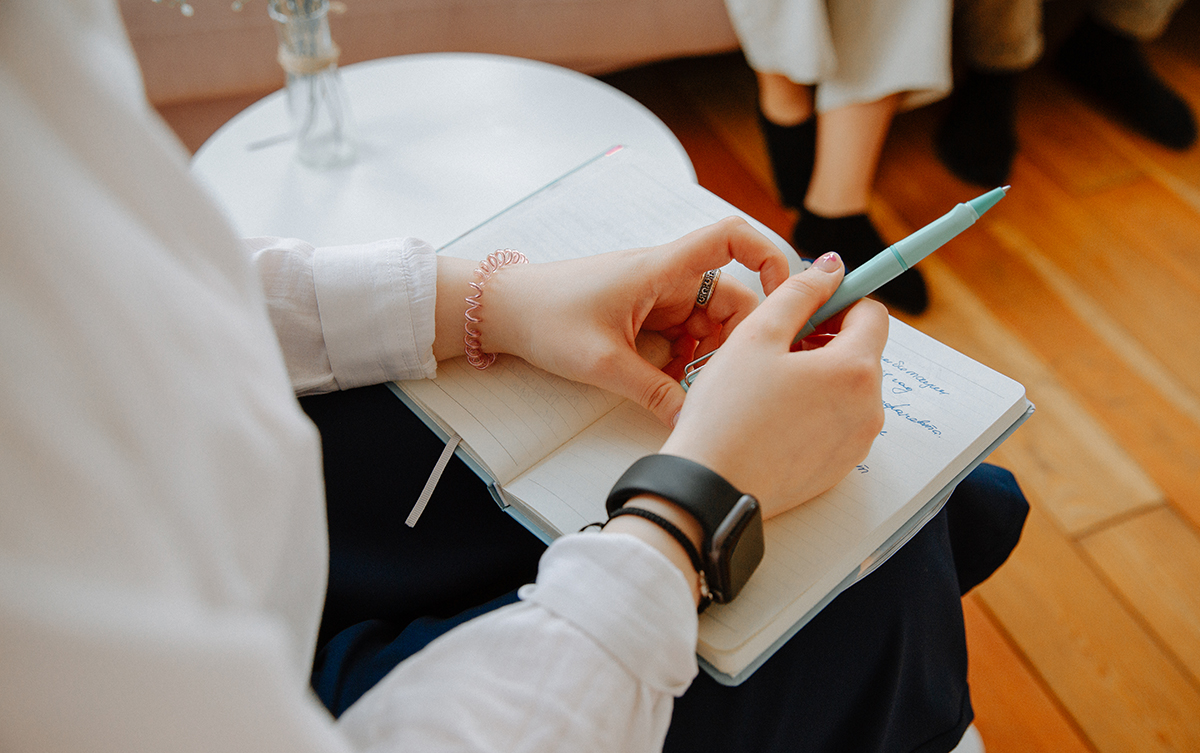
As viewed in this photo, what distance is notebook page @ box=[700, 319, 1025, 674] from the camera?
1.36 ft

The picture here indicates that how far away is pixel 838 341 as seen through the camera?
0.46 m

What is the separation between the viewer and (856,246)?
4.21ft

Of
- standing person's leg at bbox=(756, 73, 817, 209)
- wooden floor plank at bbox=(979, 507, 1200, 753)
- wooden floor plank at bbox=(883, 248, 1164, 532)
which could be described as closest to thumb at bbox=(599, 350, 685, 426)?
wooden floor plank at bbox=(979, 507, 1200, 753)

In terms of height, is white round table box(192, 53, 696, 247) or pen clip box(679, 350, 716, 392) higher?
pen clip box(679, 350, 716, 392)

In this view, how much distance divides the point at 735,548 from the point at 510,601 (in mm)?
143

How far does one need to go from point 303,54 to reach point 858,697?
0.77 m

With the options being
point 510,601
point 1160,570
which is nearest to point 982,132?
point 1160,570

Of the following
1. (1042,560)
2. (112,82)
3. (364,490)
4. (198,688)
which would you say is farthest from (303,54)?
(1042,560)

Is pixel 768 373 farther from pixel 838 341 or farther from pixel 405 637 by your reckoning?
pixel 405 637

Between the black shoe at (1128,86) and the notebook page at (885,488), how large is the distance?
1.33 m

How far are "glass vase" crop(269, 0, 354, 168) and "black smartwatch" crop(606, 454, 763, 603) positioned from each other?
2.08ft

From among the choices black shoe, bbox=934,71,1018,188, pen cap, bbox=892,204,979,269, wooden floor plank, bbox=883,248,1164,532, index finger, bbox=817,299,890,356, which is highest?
pen cap, bbox=892,204,979,269

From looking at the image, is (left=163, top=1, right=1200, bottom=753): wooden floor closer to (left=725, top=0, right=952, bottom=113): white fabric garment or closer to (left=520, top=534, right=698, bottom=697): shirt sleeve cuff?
(left=725, top=0, right=952, bottom=113): white fabric garment

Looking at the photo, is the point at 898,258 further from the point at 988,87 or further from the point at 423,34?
the point at 988,87
